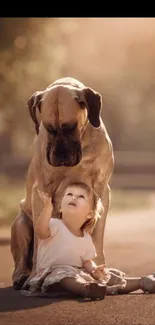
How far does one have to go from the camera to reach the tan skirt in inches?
94.1

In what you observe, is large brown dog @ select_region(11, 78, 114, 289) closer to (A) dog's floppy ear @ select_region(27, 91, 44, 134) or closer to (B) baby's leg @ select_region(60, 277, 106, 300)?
(A) dog's floppy ear @ select_region(27, 91, 44, 134)

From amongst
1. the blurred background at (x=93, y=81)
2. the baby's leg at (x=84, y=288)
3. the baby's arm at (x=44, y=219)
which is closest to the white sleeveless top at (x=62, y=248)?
the baby's arm at (x=44, y=219)

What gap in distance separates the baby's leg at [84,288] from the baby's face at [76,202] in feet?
0.90

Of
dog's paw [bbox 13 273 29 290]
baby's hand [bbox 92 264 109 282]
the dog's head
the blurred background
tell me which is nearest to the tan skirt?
baby's hand [bbox 92 264 109 282]

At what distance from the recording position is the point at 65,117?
8.34 ft

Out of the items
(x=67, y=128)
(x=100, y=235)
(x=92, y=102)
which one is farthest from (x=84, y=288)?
(x=92, y=102)

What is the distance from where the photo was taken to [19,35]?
2.95 m

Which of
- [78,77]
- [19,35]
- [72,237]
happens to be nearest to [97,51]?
[78,77]

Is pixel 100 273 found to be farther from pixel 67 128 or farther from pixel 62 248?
pixel 67 128

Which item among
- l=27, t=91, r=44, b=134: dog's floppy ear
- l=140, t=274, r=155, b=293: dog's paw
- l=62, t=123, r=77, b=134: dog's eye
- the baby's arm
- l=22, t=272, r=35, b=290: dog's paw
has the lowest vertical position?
l=22, t=272, r=35, b=290: dog's paw

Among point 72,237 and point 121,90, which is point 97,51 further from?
point 72,237

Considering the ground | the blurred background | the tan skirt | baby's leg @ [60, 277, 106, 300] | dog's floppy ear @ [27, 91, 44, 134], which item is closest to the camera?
the ground

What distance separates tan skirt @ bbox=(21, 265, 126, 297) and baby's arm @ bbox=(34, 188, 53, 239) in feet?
0.41
